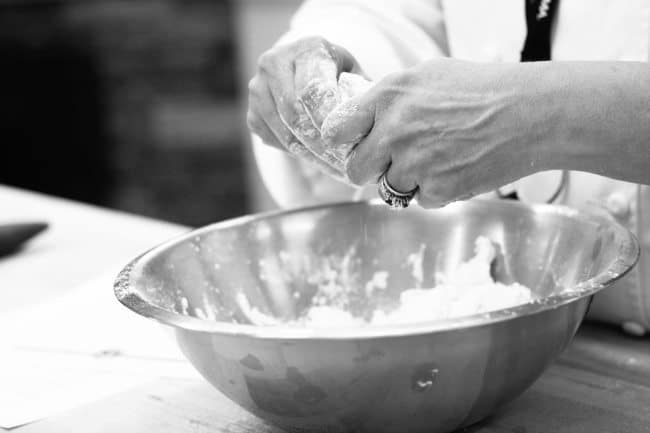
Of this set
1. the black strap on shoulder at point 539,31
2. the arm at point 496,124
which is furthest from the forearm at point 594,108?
the black strap on shoulder at point 539,31

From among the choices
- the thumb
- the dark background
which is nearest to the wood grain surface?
the thumb

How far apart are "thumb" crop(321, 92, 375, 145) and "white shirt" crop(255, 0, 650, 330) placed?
307 mm

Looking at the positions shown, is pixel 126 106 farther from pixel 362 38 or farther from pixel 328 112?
pixel 328 112

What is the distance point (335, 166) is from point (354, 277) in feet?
0.56

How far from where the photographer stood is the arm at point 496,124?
56cm

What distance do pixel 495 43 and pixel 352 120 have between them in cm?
35

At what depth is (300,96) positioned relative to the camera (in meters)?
0.66

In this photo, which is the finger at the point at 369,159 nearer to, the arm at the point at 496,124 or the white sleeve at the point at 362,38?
the arm at the point at 496,124

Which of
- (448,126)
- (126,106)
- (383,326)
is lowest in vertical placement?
(126,106)

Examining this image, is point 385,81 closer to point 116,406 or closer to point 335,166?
point 335,166

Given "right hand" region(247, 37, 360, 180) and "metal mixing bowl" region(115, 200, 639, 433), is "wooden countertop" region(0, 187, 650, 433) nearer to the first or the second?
"metal mixing bowl" region(115, 200, 639, 433)

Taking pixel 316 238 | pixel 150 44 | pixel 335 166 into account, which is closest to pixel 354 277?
pixel 316 238

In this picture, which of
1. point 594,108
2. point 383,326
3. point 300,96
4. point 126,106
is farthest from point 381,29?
point 126,106

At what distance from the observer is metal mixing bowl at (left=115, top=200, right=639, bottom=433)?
50 cm
